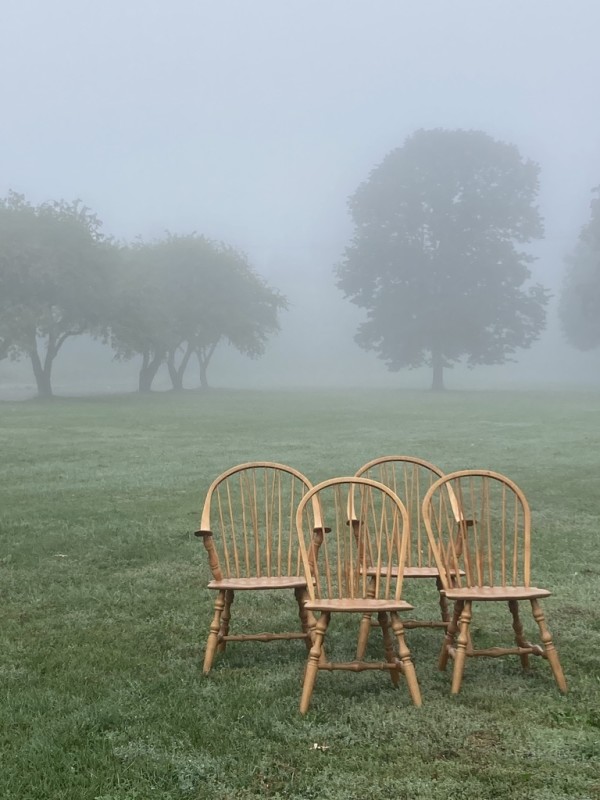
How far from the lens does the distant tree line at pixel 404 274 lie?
45.8 m

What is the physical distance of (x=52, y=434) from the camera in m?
24.2

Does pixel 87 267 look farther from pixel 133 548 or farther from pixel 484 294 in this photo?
pixel 133 548

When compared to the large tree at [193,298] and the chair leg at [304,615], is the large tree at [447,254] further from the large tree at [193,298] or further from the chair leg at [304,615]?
the chair leg at [304,615]

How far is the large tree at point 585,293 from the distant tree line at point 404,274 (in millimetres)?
205

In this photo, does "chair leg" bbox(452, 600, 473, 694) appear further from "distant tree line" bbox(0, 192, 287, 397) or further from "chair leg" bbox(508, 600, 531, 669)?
"distant tree line" bbox(0, 192, 287, 397)

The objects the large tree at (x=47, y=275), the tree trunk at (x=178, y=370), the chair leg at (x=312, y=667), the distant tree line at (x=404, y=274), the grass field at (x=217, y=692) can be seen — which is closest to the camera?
the grass field at (x=217, y=692)

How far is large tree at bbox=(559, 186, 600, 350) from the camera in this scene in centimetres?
5200

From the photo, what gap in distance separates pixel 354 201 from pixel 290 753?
5262 cm

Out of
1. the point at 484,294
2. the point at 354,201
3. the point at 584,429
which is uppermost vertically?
the point at 354,201

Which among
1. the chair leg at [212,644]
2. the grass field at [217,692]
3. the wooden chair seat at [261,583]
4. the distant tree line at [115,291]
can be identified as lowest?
the grass field at [217,692]

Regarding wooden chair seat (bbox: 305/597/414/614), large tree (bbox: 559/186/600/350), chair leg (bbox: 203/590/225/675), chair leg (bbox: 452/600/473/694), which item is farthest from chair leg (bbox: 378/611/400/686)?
large tree (bbox: 559/186/600/350)

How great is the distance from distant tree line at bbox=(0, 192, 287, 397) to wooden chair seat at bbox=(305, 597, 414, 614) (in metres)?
39.2

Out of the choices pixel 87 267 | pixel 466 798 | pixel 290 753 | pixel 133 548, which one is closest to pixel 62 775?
pixel 290 753

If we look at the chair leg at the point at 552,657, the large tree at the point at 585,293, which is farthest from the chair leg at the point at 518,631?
the large tree at the point at 585,293
